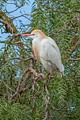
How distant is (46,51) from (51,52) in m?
0.04

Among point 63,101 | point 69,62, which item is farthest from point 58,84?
point 69,62

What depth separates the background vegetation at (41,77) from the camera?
8.27 feet

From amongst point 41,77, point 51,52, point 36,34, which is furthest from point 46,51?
point 41,77

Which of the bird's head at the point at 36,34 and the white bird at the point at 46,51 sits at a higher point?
the bird's head at the point at 36,34

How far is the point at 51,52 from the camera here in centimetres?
317

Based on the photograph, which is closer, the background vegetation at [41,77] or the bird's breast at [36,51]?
the background vegetation at [41,77]

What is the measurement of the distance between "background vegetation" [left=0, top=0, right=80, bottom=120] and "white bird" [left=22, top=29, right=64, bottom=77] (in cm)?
4

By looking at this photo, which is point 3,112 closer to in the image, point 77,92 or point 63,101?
point 63,101

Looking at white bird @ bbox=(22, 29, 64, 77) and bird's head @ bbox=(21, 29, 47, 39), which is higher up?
bird's head @ bbox=(21, 29, 47, 39)

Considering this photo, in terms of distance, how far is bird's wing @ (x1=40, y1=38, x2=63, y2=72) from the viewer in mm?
3007

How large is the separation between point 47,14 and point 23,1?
385mm

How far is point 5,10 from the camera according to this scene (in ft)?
11.4

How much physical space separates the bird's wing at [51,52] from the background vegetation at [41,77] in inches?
1.9

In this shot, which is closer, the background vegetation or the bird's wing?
the background vegetation
